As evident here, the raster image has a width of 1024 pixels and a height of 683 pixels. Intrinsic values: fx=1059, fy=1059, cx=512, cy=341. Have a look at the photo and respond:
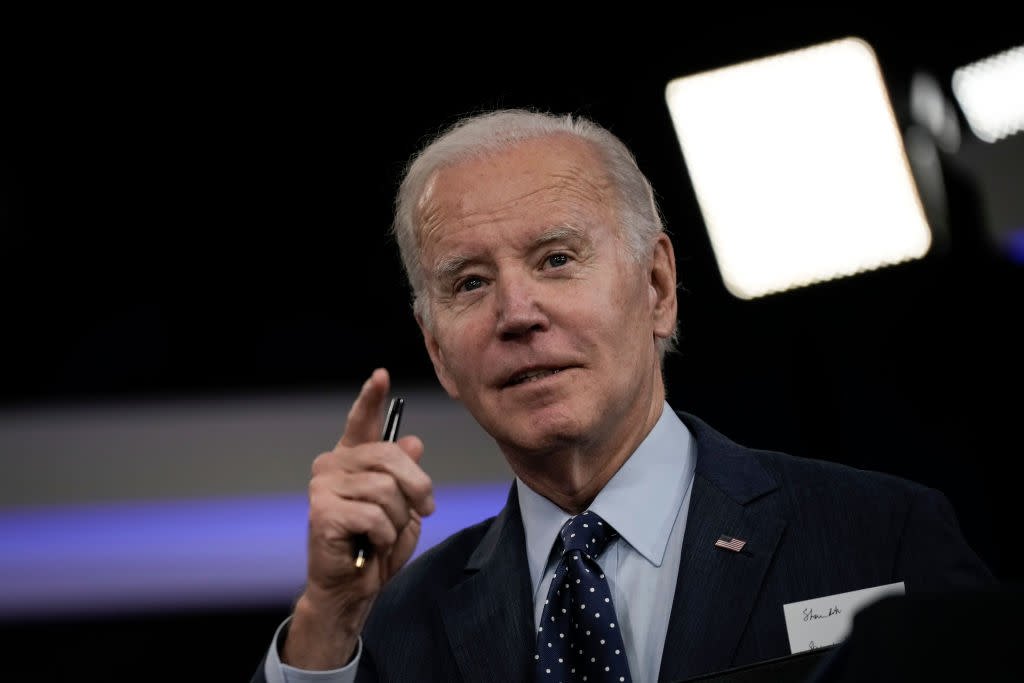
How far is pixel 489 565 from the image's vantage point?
180 cm

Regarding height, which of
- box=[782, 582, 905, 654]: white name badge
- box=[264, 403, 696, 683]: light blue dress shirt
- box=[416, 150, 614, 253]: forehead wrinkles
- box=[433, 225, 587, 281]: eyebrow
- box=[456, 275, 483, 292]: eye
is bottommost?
box=[782, 582, 905, 654]: white name badge

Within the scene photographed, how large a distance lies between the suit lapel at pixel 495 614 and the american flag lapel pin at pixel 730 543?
329 millimetres

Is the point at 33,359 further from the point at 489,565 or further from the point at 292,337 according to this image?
the point at 489,565

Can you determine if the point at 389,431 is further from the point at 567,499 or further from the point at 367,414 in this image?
the point at 567,499

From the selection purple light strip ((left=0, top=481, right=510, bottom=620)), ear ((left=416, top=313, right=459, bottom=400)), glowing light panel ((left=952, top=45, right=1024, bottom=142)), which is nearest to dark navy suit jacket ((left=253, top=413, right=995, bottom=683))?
ear ((left=416, top=313, right=459, bottom=400))

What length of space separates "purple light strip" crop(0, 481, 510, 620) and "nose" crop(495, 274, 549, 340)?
1.93m

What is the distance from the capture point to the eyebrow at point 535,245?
1.78 metres

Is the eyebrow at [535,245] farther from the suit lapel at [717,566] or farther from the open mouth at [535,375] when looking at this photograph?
the suit lapel at [717,566]

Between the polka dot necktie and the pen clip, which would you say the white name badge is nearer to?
the polka dot necktie

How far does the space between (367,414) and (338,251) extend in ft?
6.54

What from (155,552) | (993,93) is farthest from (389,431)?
(155,552)

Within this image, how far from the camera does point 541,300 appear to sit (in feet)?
5.63

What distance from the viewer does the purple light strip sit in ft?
11.7

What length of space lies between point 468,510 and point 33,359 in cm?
150
